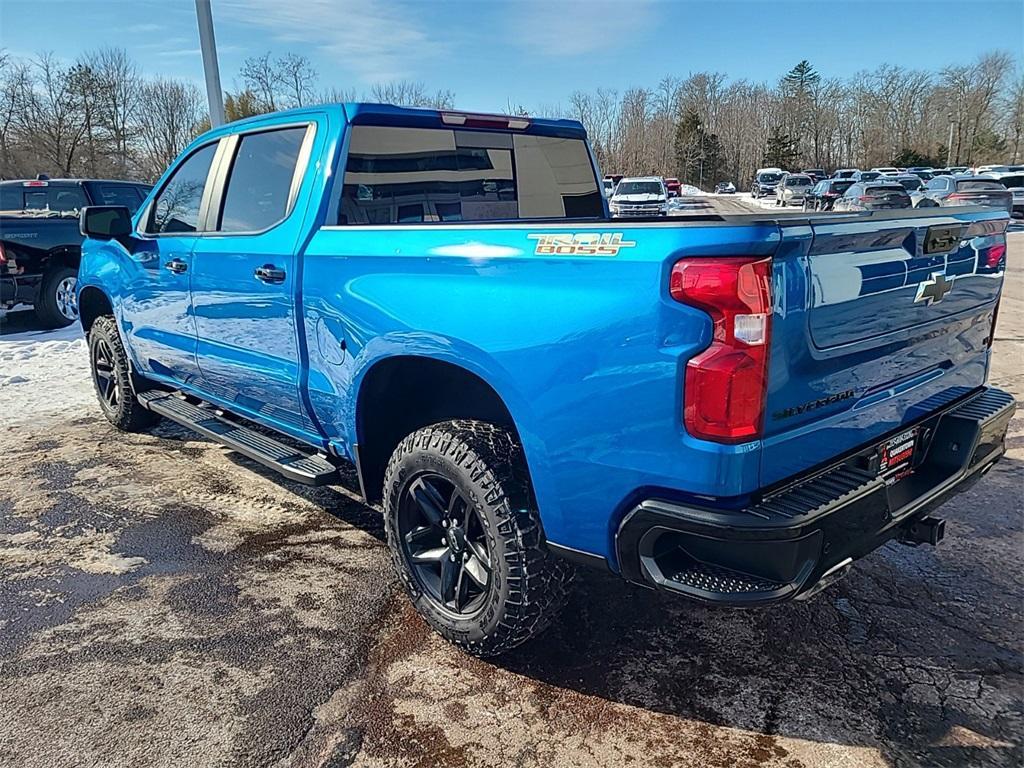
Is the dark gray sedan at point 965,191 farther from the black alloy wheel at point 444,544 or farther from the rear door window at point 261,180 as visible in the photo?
the black alloy wheel at point 444,544

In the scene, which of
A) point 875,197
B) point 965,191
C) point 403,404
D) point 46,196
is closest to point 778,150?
point 875,197

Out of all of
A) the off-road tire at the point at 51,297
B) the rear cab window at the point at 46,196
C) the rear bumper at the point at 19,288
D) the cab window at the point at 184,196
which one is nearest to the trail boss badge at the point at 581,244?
the cab window at the point at 184,196

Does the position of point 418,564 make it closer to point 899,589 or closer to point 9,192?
point 899,589

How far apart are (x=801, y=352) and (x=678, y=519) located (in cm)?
57

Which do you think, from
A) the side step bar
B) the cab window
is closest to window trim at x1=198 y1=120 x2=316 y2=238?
the cab window

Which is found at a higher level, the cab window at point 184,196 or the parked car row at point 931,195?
the cab window at point 184,196

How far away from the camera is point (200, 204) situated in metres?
4.08

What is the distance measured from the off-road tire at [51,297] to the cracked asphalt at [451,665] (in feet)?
22.2

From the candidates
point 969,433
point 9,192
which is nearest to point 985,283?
point 969,433

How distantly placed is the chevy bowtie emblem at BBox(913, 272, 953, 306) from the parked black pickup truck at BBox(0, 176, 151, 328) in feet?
30.5

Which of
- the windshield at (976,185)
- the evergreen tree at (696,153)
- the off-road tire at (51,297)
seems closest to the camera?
the off-road tire at (51,297)

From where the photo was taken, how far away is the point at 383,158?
347 cm

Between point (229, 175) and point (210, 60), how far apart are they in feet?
24.0

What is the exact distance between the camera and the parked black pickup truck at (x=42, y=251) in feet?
29.9
